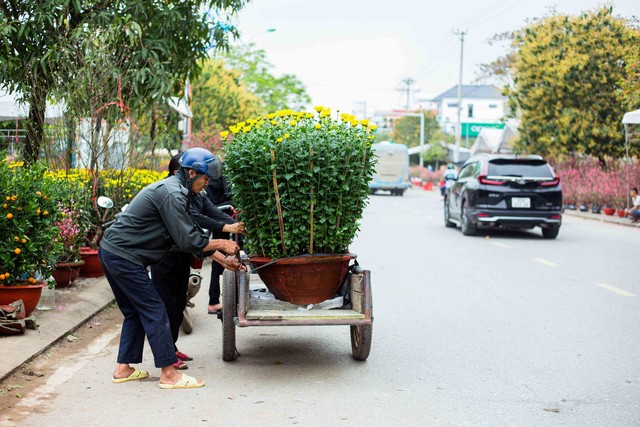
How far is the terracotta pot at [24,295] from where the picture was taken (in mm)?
7656

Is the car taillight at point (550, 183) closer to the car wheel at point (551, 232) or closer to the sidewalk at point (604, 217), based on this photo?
the car wheel at point (551, 232)

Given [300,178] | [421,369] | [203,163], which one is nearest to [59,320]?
[203,163]

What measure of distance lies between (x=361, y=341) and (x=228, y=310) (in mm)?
1039

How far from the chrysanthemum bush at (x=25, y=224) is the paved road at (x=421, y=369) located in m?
0.89

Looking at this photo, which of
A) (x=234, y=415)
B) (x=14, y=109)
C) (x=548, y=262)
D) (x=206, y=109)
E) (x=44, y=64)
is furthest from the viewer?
(x=206, y=109)

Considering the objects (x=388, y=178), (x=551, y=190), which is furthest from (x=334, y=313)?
(x=388, y=178)

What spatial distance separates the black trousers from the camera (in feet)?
22.5

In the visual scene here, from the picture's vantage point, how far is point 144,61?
12.3 metres

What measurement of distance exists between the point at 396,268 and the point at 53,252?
6.54 m

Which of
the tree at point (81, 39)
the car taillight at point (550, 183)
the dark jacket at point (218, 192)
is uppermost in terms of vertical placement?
the tree at point (81, 39)

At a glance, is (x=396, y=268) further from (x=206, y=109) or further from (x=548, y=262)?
(x=206, y=109)

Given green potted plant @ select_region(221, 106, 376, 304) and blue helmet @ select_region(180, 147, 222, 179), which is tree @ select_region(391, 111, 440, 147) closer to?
green potted plant @ select_region(221, 106, 376, 304)

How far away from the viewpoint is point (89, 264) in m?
11.0

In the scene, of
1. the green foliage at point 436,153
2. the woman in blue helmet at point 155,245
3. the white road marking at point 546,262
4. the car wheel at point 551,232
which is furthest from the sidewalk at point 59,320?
the green foliage at point 436,153
